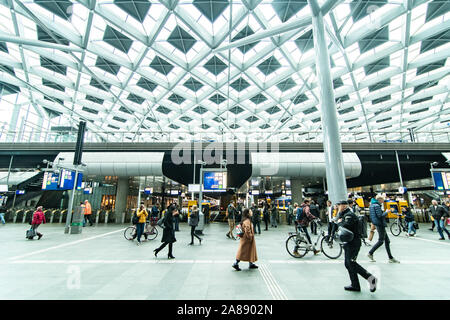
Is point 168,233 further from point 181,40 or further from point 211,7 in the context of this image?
point 181,40

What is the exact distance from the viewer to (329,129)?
9.27 m

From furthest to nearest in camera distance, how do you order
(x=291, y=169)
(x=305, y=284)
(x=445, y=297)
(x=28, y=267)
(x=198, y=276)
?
(x=291, y=169), (x=28, y=267), (x=198, y=276), (x=305, y=284), (x=445, y=297)

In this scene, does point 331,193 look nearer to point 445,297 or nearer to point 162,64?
point 445,297

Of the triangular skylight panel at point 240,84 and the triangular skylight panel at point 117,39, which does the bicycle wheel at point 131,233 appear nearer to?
the triangular skylight panel at point 117,39

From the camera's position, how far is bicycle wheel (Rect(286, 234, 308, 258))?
6.93 metres

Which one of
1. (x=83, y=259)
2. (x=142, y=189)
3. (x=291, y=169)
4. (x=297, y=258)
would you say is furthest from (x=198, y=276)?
(x=142, y=189)

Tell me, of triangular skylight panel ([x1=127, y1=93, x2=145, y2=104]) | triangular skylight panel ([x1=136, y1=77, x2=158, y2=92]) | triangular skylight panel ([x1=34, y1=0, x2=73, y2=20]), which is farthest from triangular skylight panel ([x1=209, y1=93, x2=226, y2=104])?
triangular skylight panel ([x1=34, y1=0, x2=73, y2=20])

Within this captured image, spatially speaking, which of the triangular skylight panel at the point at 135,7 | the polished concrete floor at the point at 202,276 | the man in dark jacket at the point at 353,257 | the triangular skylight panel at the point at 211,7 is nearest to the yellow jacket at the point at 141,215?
the polished concrete floor at the point at 202,276

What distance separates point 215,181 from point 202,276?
409 inches

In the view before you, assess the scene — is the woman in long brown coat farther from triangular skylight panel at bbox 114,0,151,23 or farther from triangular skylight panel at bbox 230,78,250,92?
triangular skylight panel at bbox 230,78,250,92

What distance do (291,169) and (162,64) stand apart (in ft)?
62.8

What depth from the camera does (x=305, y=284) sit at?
4.46 meters

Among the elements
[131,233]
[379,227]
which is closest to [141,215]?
[131,233]

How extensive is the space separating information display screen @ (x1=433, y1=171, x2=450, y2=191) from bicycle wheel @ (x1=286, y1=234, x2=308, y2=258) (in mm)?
14791
